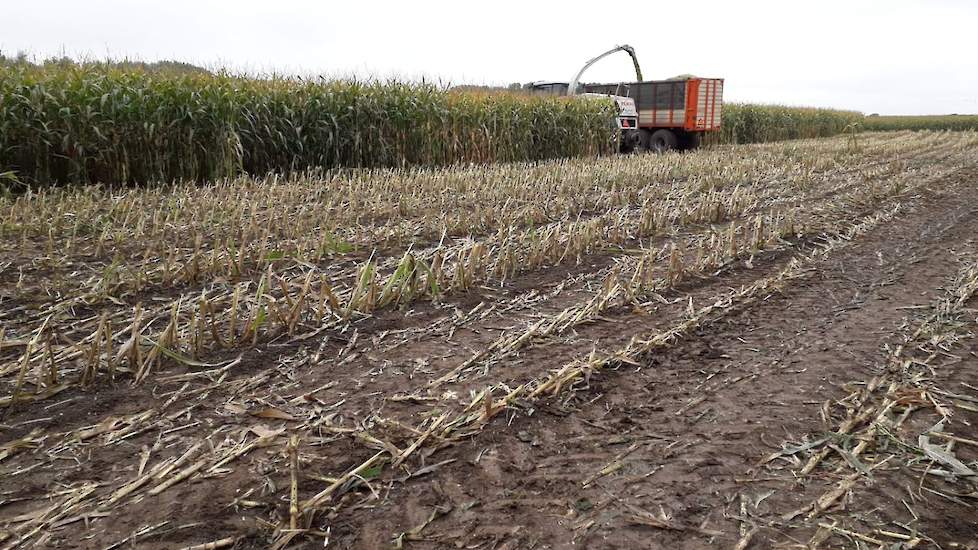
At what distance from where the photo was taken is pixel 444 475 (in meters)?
2.27

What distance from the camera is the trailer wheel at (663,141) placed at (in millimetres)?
17578

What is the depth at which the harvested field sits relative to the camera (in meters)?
2.06

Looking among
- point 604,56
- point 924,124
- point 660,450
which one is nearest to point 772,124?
point 604,56

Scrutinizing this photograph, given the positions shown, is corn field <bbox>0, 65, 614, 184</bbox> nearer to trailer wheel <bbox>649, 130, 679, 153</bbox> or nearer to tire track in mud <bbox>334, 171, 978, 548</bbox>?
trailer wheel <bbox>649, 130, 679, 153</bbox>

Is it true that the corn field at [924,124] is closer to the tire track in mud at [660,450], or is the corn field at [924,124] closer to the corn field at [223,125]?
the corn field at [223,125]

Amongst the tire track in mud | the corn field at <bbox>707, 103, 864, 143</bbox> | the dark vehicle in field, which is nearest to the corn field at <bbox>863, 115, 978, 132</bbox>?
the corn field at <bbox>707, 103, 864, 143</bbox>

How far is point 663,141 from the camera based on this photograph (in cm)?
1780

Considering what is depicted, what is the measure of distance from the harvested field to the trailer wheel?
12.3 m

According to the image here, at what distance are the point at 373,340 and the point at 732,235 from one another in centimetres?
331

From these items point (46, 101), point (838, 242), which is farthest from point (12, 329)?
point (838, 242)

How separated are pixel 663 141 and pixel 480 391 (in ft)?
53.1

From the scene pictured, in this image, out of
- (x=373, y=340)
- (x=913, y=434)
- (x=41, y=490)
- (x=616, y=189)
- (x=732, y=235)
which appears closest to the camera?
(x=41, y=490)

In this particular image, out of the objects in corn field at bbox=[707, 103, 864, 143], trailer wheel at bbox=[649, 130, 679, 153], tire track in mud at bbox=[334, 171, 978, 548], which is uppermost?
corn field at bbox=[707, 103, 864, 143]

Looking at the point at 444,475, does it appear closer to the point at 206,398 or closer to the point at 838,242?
the point at 206,398
